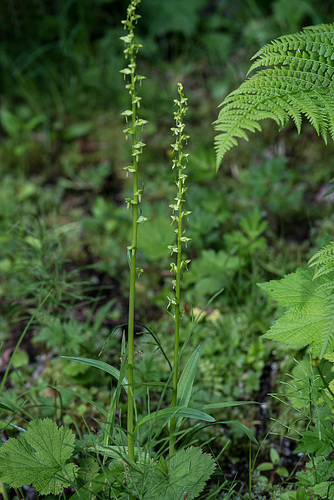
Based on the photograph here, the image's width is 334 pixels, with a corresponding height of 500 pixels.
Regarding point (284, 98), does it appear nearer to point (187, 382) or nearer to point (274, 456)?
point (187, 382)

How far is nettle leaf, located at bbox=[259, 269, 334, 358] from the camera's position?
1652 mm

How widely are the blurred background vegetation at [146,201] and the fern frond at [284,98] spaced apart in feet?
2.16

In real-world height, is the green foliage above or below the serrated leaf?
above

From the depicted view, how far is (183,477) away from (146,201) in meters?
2.38

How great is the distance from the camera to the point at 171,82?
4.65 m

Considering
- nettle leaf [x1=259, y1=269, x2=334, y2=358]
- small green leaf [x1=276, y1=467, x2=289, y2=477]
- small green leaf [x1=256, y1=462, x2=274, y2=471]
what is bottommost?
small green leaf [x1=276, y1=467, x2=289, y2=477]

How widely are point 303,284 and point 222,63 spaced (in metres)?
3.36

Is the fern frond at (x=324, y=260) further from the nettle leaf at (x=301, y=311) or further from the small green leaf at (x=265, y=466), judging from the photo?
the small green leaf at (x=265, y=466)

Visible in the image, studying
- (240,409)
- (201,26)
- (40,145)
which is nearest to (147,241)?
(240,409)

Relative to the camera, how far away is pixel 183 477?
4.94 ft

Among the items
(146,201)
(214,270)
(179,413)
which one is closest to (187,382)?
(179,413)

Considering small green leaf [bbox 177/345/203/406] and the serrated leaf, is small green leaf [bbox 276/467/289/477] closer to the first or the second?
the serrated leaf

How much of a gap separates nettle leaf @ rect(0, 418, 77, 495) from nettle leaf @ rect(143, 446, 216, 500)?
0.30m

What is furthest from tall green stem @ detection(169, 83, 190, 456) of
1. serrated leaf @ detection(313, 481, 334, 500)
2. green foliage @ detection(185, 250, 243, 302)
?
green foliage @ detection(185, 250, 243, 302)
